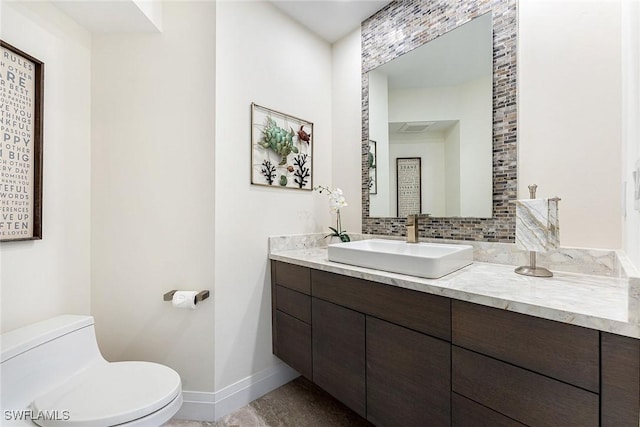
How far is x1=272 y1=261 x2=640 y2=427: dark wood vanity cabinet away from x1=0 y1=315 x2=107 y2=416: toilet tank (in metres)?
1.05

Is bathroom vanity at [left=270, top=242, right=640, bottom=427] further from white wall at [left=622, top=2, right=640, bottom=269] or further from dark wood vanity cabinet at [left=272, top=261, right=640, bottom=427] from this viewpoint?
white wall at [left=622, top=2, right=640, bottom=269]

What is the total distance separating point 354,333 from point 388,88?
5.15 ft

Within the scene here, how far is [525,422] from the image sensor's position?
0.81 metres

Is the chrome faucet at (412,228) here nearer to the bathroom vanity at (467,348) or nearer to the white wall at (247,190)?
the bathroom vanity at (467,348)

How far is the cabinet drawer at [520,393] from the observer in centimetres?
73

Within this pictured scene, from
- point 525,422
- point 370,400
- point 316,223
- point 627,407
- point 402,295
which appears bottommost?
point 370,400

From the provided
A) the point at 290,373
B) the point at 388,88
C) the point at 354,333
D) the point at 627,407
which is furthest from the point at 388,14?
the point at 290,373

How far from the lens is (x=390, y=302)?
3.79ft

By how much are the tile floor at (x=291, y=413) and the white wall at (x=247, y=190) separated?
0.19 metres

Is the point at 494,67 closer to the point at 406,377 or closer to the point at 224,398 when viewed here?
the point at 406,377

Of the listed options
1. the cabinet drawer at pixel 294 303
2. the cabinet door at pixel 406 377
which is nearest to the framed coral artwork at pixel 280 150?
the cabinet drawer at pixel 294 303

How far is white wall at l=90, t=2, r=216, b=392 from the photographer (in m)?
1.59

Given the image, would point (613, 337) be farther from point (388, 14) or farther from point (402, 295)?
point (388, 14)

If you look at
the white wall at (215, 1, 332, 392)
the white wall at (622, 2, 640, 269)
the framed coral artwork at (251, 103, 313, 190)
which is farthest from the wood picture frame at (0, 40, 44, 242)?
the white wall at (622, 2, 640, 269)
